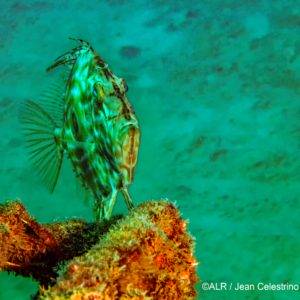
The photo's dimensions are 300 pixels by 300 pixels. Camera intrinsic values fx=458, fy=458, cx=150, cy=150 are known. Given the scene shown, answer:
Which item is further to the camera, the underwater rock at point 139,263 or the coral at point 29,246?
the coral at point 29,246

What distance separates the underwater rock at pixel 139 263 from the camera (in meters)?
1.91

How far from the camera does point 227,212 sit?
20688 millimetres

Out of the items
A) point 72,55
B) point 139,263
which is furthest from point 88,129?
point 139,263

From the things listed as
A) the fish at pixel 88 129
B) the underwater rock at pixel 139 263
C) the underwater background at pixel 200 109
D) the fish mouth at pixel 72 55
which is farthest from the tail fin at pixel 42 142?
the underwater background at pixel 200 109

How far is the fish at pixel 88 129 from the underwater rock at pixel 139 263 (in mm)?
267

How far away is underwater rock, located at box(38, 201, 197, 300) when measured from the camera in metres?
1.91

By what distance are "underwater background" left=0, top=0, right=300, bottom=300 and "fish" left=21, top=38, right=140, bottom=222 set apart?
55.0 feet

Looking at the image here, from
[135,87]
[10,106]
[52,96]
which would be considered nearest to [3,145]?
[10,106]

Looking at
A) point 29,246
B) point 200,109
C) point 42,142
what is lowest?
point 29,246

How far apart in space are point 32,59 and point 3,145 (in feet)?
14.9

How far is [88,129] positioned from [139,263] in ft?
3.42

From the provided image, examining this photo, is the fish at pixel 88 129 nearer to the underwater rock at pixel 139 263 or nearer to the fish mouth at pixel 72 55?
the fish mouth at pixel 72 55

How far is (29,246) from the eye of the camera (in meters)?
2.88

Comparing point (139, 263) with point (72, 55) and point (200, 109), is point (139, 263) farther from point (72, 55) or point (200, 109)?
point (200, 109)
